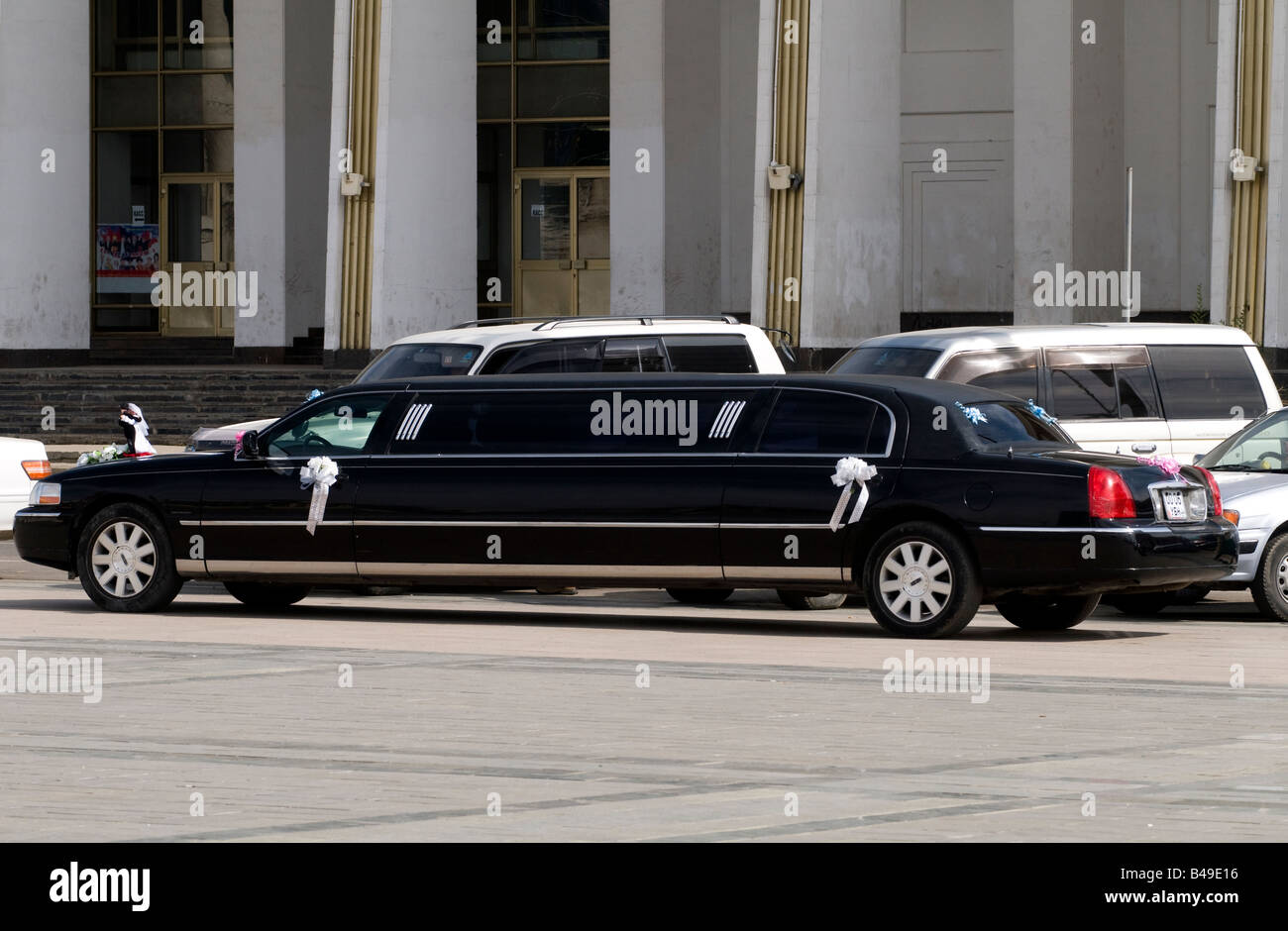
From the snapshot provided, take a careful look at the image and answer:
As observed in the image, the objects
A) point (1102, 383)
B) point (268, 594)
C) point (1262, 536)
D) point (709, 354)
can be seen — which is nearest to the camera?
point (1262, 536)

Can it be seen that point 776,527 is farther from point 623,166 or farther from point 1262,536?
point 623,166

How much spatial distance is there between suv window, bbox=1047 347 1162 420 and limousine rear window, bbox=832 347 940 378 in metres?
0.95

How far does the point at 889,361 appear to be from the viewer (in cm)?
1627

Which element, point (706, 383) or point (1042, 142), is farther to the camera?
point (1042, 142)

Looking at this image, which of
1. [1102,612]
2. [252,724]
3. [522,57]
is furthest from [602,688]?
[522,57]

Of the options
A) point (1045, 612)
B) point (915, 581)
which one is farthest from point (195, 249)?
point (915, 581)

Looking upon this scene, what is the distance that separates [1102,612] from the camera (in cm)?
1536

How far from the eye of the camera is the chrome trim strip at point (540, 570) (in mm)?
13094

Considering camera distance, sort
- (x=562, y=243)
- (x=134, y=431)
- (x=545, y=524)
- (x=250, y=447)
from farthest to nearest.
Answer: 1. (x=562, y=243)
2. (x=134, y=431)
3. (x=250, y=447)
4. (x=545, y=524)

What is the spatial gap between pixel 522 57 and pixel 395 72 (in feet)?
28.1

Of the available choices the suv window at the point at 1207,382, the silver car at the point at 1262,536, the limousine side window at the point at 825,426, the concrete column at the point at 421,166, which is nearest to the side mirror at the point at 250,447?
the limousine side window at the point at 825,426

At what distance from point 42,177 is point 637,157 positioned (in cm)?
994

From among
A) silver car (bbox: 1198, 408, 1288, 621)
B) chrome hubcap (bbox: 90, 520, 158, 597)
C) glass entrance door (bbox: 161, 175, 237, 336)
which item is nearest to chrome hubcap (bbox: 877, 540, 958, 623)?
silver car (bbox: 1198, 408, 1288, 621)
